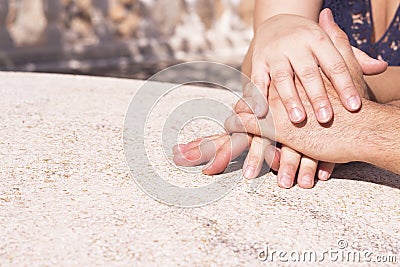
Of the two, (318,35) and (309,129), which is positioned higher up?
(318,35)

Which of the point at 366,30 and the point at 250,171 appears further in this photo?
the point at 366,30

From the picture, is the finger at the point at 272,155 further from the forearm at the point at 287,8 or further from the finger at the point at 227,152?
the forearm at the point at 287,8

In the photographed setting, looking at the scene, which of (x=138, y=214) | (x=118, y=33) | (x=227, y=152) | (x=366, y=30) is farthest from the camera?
(x=118, y=33)

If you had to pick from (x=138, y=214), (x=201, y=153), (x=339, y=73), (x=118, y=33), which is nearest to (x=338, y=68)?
(x=339, y=73)

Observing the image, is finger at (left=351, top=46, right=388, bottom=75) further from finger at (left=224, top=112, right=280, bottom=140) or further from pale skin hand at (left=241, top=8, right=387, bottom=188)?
finger at (left=224, top=112, right=280, bottom=140)

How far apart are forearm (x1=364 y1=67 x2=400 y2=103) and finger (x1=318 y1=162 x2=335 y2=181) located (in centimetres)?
30

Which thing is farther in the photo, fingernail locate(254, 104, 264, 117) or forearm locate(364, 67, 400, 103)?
forearm locate(364, 67, 400, 103)

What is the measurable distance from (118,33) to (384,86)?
4059mm

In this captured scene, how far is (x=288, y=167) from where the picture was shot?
1.26 m

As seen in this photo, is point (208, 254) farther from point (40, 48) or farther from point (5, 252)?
point (40, 48)

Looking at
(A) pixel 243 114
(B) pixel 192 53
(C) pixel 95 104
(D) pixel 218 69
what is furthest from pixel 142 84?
(B) pixel 192 53

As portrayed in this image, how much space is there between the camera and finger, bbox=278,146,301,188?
1.26m

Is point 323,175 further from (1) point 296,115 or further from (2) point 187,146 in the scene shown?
(2) point 187,146

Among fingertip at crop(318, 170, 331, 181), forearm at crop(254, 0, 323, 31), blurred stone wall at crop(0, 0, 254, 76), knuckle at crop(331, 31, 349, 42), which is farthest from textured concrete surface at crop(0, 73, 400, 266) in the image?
blurred stone wall at crop(0, 0, 254, 76)
